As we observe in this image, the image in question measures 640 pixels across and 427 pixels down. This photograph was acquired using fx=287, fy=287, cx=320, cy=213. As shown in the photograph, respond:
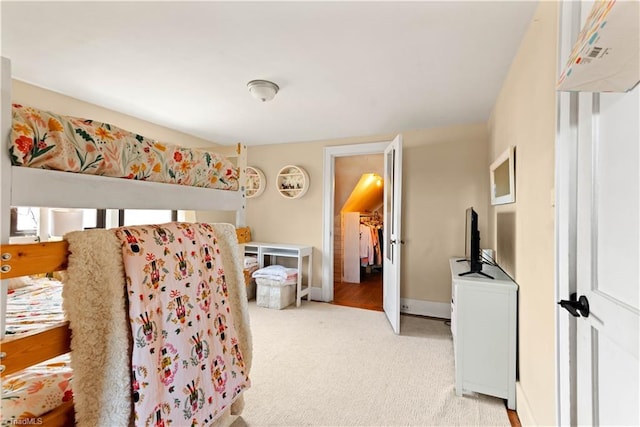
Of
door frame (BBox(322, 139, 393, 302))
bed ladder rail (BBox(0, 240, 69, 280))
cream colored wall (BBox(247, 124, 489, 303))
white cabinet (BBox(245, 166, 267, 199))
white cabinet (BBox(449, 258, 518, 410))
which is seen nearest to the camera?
bed ladder rail (BBox(0, 240, 69, 280))

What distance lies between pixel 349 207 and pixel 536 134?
382 centimetres

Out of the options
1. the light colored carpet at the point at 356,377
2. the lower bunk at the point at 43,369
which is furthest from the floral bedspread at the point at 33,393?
the light colored carpet at the point at 356,377

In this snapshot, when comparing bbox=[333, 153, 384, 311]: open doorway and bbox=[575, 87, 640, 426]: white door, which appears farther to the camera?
bbox=[333, 153, 384, 311]: open doorway

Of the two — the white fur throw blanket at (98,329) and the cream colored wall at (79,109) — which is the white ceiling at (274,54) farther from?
the white fur throw blanket at (98,329)

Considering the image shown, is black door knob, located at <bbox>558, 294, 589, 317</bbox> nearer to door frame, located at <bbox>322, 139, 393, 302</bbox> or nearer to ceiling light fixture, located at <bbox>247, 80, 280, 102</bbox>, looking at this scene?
ceiling light fixture, located at <bbox>247, 80, 280, 102</bbox>

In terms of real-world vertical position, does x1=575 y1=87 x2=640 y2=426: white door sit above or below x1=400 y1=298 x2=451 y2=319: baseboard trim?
above

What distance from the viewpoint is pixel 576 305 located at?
1.01 metres

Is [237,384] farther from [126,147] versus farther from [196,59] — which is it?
[196,59]

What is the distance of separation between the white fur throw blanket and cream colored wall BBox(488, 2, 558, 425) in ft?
5.57

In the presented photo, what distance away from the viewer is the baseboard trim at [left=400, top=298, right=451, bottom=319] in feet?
11.0

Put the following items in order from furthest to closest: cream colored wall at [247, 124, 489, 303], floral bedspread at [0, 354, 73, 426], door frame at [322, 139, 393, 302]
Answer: door frame at [322, 139, 393, 302] → cream colored wall at [247, 124, 489, 303] → floral bedspread at [0, 354, 73, 426]

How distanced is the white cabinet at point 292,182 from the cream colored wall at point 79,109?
141 cm

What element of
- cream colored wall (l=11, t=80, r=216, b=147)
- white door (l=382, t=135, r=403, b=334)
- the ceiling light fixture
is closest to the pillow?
cream colored wall (l=11, t=80, r=216, b=147)

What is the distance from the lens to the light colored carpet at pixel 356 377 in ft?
5.61
